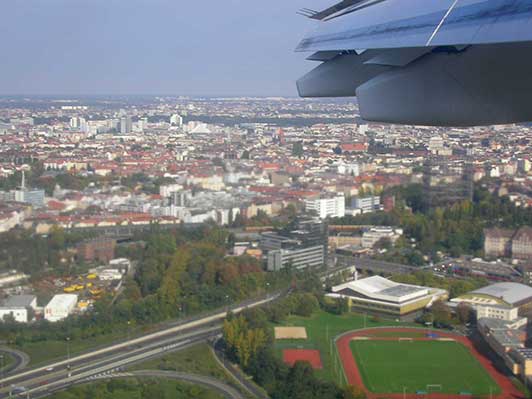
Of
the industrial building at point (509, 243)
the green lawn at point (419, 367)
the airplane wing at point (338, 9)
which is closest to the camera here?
the airplane wing at point (338, 9)

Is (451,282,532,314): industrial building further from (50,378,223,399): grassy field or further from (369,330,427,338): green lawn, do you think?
(50,378,223,399): grassy field

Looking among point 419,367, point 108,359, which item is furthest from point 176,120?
point 419,367

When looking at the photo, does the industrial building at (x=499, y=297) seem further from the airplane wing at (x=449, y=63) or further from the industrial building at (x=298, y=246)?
the airplane wing at (x=449, y=63)

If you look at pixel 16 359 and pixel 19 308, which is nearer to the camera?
pixel 16 359

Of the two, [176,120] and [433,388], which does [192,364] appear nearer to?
[433,388]

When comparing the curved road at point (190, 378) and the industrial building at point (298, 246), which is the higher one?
the industrial building at point (298, 246)

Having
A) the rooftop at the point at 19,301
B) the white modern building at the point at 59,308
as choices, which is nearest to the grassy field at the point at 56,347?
the white modern building at the point at 59,308
